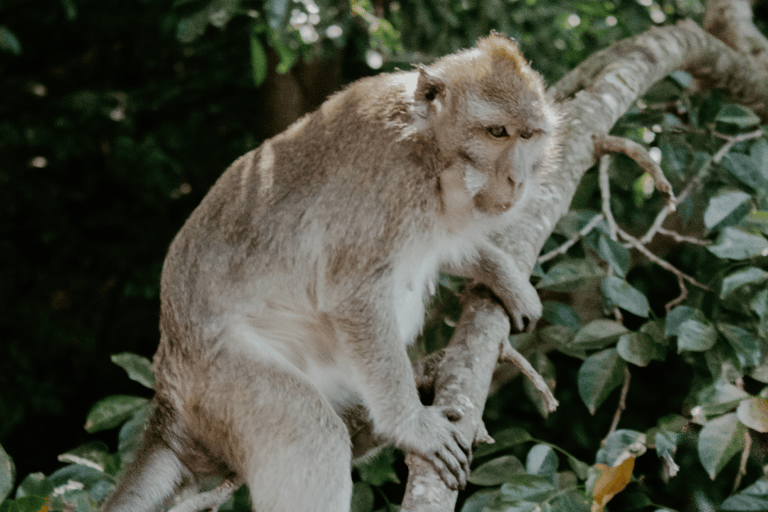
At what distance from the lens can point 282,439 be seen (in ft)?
6.70

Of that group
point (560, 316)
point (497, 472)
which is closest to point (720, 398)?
point (560, 316)

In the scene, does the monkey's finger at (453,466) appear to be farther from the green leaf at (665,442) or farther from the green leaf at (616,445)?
the green leaf at (665,442)

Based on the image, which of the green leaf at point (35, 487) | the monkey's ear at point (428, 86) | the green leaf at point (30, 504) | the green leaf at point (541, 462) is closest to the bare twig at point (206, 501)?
the green leaf at point (30, 504)

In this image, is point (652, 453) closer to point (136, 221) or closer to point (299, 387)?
point (299, 387)

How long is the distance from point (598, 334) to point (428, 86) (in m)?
1.12

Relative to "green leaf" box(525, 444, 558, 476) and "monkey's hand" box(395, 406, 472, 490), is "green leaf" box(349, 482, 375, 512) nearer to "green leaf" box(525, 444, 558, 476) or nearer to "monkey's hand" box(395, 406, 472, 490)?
"monkey's hand" box(395, 406, 472, 490)

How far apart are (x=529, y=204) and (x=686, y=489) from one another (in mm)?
2591

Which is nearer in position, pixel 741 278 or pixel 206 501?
pixel 206 501

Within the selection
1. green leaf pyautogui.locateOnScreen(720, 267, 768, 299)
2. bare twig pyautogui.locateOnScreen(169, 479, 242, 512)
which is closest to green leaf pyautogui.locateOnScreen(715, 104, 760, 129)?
green leaf pyautogui.locateOnScreen(720, 267, 768, 299)

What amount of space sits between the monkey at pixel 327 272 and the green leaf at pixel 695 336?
2.45 feet

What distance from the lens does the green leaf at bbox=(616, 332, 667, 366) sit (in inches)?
89.9

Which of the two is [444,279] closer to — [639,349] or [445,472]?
[639,349]

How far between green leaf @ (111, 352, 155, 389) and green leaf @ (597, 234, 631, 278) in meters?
1.89

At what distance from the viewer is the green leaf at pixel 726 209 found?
7.99 ft
